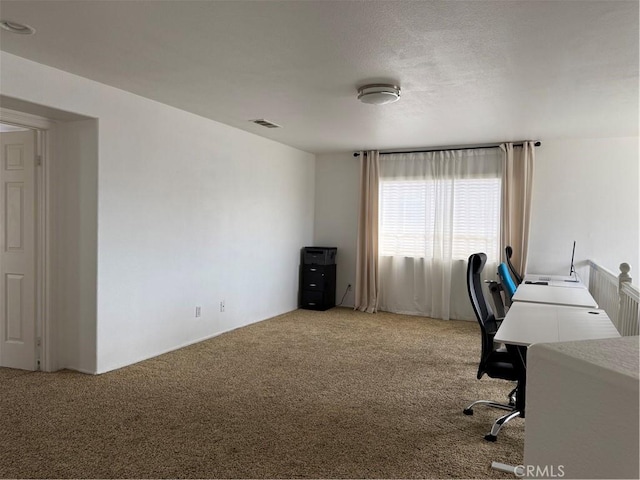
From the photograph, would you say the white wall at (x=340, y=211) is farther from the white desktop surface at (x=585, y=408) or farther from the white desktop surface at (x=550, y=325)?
the white desktop surface at (x=585, y=408)

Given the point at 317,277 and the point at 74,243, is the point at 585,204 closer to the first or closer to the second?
the point at 317,277

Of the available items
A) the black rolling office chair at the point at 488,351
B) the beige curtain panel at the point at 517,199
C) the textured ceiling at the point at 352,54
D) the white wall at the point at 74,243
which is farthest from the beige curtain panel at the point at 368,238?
the white wall at the point at 74,243

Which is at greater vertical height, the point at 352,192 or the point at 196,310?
the point at 352,192

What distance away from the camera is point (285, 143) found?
6.43 metres

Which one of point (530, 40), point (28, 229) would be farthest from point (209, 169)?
point (530, 40)

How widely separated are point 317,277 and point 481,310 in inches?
Result: 160

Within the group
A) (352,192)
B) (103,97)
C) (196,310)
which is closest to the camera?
(103,97)

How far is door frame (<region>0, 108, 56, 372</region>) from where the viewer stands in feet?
12.9

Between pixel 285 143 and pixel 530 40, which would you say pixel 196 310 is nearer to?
pixel 285 143

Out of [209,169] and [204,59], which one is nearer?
[204,59]

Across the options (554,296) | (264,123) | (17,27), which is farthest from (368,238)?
(17,27)

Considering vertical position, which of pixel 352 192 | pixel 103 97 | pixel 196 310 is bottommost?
pixel 196 310

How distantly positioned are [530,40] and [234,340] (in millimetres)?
3957

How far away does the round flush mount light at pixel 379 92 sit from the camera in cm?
365
